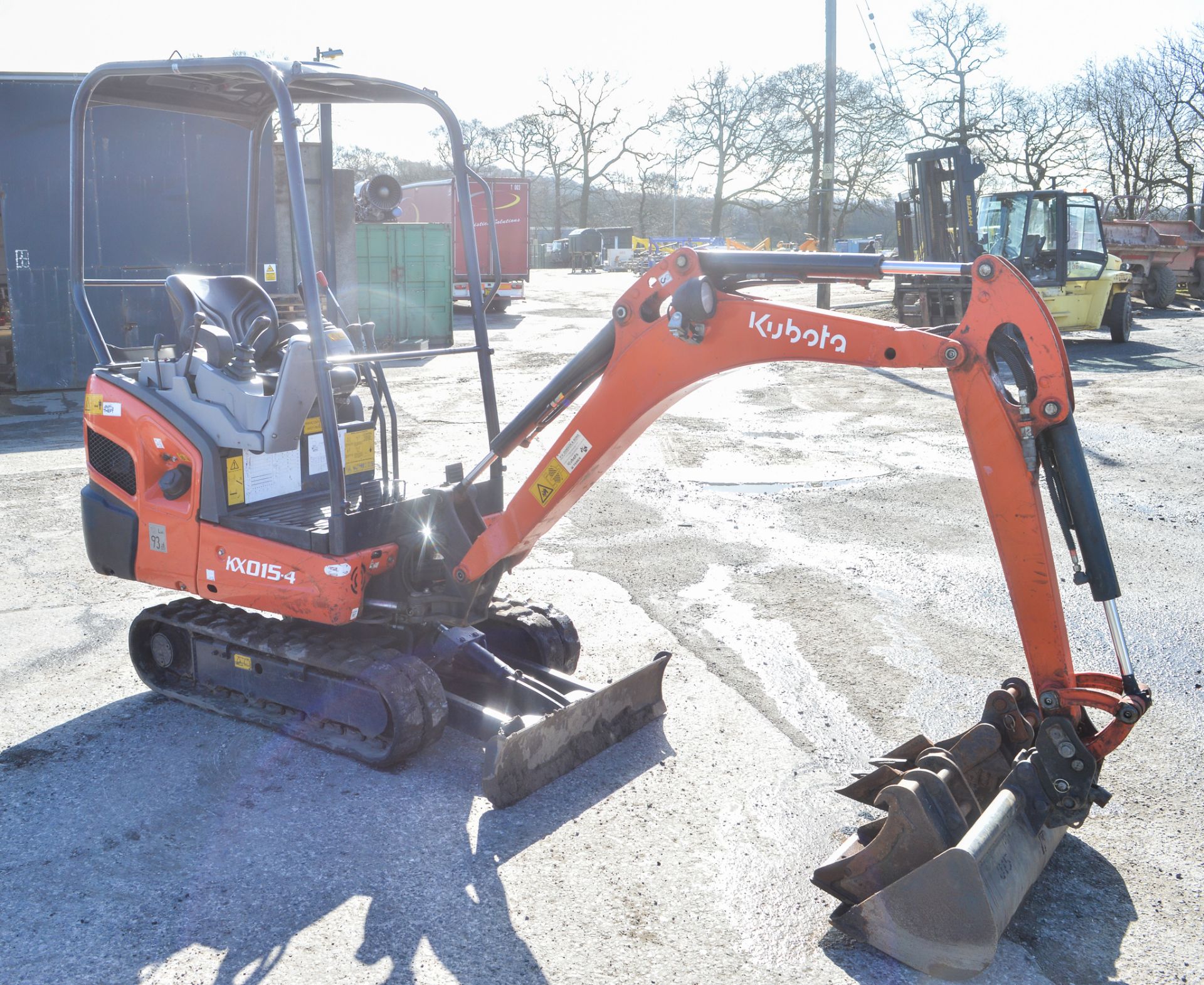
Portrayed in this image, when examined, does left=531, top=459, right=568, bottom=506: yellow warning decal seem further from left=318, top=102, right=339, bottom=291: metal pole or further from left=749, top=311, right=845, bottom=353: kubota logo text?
left=318, top=102, right=339, bottom=291: metal pole

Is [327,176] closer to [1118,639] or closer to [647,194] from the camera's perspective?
[1118,639]

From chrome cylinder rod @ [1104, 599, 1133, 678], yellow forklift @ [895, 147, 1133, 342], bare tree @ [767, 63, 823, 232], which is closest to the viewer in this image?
chrome cylinder rod @ [1104, 599, 1133, 678]

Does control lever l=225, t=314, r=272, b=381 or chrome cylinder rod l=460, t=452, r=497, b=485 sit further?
control lever l=225, t=314, r=272, b=381

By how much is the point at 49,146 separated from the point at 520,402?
692 centimetres

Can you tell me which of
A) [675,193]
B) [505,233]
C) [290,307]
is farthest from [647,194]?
[290,307]

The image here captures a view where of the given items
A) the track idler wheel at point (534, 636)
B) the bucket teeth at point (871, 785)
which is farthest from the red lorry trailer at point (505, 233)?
the bucket teeth at point (871, 785)

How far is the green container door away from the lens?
2083cm

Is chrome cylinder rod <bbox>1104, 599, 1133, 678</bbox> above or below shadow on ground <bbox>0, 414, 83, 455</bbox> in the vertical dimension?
above

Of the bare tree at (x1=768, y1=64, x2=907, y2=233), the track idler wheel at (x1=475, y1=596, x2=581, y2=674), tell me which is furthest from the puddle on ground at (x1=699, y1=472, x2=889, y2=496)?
the bare tree at (x1=768, y1=64, x2=907, y2=233)

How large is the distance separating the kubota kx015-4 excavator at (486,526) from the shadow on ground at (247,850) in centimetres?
17

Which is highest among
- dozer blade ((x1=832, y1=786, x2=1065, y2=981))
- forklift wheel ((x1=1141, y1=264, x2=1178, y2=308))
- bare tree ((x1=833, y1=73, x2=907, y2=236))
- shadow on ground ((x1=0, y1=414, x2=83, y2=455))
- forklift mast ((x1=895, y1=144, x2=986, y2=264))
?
bare tree ((x1=833, y1=73, x2=907, y2=236))

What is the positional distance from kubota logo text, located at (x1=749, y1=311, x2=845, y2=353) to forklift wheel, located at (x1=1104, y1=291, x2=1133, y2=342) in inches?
694

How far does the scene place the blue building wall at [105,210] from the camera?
14.0 metres

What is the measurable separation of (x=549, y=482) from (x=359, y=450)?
136cm
